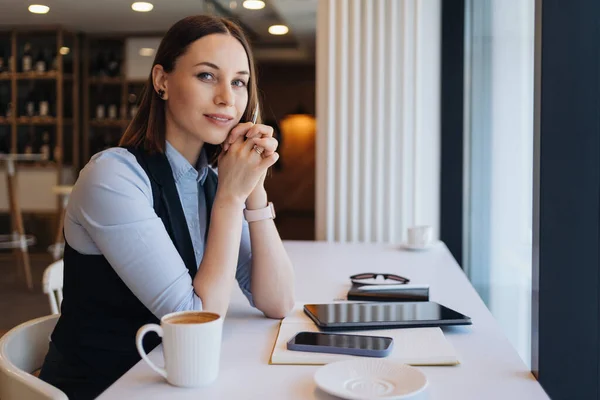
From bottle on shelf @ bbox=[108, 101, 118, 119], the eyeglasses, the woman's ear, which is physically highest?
bottle on shelf @ bbox=[108, 101, 118, 119]

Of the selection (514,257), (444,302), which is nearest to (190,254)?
(444,302)

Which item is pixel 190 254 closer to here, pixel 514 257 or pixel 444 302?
pixel 444 302

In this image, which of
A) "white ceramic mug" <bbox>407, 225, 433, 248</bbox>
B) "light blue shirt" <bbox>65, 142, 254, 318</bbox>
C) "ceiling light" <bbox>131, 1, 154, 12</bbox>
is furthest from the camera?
"ceiling light" <bbox>131, 1, 154, 12</bbox>

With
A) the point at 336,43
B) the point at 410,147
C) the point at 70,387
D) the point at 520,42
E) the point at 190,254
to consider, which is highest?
the point at 336,43

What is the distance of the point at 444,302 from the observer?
1500 mm

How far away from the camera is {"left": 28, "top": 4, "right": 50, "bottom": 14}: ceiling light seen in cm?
585

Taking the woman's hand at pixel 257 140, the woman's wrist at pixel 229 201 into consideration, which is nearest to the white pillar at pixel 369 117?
the woman's hand at pixel 257 140

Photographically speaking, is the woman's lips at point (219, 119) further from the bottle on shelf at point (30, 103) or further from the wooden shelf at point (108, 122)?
the wooden shelf at point (108, 122)

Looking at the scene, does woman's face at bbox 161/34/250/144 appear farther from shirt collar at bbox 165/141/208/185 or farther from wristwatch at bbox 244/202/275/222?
wristwatch at bbox 244/202/275/222

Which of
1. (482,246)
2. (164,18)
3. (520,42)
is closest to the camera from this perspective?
(520,42)

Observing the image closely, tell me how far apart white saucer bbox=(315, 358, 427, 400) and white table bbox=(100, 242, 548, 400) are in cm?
3

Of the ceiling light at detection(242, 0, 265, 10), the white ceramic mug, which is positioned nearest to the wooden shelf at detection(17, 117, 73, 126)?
the ceiling light at detection(242, 0, 265, 10)

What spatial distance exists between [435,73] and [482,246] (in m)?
0.78

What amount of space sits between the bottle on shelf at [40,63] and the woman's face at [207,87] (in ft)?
21.3
